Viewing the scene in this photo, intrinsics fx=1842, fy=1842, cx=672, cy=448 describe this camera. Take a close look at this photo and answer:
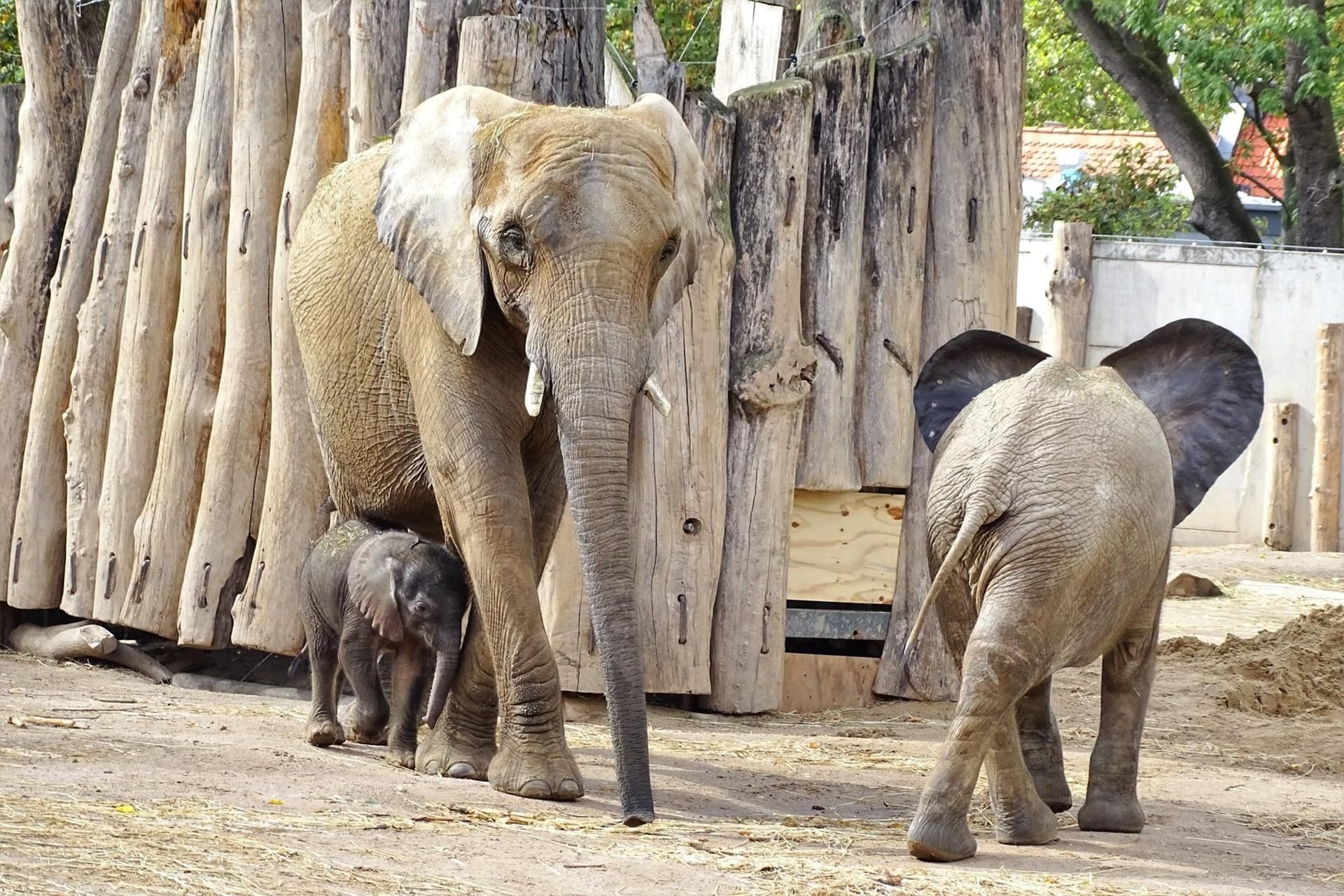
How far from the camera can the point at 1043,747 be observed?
5.70 meters

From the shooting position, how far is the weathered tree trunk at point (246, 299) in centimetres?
795

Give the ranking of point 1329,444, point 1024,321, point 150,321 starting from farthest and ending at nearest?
point 1329,444 → point 1024,321 → point 150,321

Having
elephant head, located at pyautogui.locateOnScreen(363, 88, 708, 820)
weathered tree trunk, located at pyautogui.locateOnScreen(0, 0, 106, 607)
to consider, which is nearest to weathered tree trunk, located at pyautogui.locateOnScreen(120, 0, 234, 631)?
weathered tree trunk, located at pyautogui.locateOnScreen(0, 0, 106, 607)

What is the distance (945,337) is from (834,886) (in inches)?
164

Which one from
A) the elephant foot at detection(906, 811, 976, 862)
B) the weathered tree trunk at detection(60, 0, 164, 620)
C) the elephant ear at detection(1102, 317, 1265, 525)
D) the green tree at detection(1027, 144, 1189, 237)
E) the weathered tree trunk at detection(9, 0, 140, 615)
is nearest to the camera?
the elephant foot at detection(906, 811, 976, 862)

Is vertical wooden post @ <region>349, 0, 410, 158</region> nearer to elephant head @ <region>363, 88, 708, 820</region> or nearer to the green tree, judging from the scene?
elephant head @ <region>363, 88, 708, 820</region>

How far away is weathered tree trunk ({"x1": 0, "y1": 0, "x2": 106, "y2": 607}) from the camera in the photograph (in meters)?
9.09

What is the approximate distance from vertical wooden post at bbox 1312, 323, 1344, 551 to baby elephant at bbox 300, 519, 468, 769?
11.2 metres

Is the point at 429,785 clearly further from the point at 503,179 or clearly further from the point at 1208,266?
the point at 1208,266

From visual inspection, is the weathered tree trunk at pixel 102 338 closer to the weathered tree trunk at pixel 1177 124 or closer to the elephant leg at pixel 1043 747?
the elephant leg at pixel 1043 747

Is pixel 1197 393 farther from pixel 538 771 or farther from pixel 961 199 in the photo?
pixel 961 199

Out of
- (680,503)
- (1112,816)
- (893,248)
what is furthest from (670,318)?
(1112,816)

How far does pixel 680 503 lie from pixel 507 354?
212 cm

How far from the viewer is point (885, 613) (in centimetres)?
830
